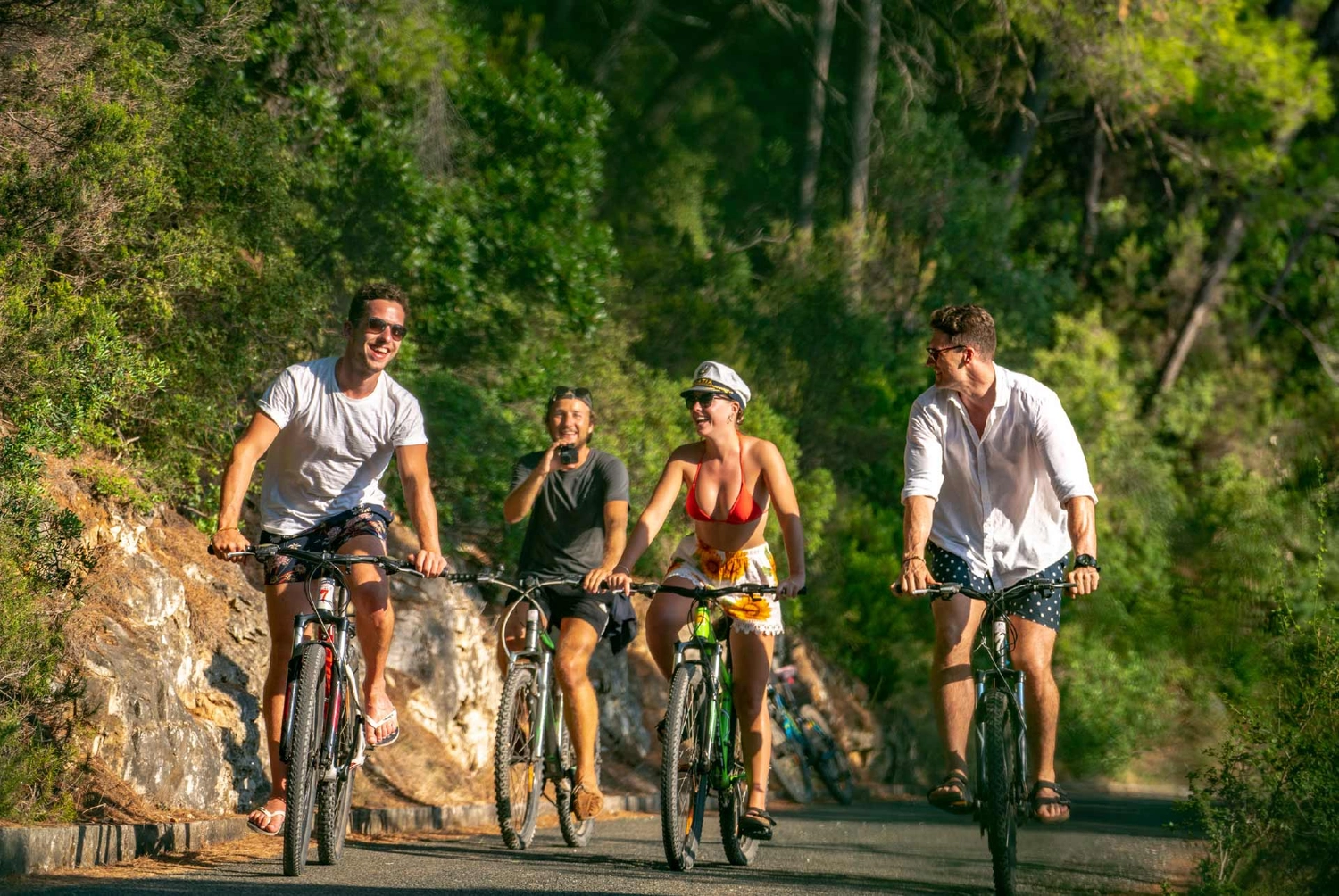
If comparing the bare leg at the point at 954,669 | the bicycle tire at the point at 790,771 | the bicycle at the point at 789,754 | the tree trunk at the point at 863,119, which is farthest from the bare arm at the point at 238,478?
the tree trunk at the point at 863,119

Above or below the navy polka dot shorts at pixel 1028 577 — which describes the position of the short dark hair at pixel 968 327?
above

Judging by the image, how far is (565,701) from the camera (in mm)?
9375

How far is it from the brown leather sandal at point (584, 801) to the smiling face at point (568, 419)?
179 centimetres

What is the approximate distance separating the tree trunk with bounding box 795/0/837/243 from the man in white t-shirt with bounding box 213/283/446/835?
710 inches

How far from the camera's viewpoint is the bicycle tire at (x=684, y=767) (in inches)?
318

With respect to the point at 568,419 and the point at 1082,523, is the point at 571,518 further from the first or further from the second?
the point at 1082,523

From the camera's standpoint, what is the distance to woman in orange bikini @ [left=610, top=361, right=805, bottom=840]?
28.5ft

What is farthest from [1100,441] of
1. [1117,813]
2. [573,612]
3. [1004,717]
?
[1004,717]

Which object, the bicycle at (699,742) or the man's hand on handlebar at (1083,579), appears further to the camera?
the bicycle at (699,742)

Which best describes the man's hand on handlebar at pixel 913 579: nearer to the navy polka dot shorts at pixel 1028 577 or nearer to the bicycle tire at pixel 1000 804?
the navy polka dot shorts at pixel 1028 577

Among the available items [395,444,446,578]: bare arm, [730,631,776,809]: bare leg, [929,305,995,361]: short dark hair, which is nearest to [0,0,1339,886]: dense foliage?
[395,444,446,578]: bare arm

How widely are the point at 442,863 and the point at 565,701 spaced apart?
47.8 inches

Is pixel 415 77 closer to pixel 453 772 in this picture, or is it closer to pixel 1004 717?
pixel 453 772

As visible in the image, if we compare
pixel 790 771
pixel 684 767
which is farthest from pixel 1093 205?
pixel 684 767
